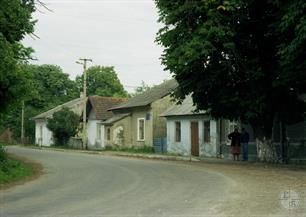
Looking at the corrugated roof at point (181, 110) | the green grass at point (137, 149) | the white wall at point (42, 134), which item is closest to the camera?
the corrugated roof at point (181, 110)

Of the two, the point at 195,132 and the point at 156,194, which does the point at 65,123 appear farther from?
the point at 156,194

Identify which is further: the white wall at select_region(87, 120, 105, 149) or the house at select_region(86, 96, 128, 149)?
the house at select_region(86, 96, 128, 149)

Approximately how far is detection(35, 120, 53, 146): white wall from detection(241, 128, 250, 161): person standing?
129 ft

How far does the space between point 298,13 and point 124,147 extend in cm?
2951

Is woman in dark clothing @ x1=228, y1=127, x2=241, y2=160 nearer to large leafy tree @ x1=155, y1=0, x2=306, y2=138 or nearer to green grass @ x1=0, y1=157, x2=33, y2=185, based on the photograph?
large leafy tree @ x1=155, y1=0, x2=306, y2=138

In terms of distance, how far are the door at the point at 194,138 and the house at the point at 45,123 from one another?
98.6ft

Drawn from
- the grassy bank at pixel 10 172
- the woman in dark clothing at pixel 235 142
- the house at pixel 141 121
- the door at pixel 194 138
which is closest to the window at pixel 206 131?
the door at pixel 194 138

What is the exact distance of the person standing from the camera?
3144 centimetres

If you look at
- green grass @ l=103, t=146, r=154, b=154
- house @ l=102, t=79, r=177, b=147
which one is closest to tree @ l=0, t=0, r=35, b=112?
green grass @ l=103, t=146, r=154, b=154

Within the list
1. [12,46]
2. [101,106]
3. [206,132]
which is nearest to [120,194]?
[12,46]

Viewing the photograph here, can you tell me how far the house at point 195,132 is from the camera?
3562cm

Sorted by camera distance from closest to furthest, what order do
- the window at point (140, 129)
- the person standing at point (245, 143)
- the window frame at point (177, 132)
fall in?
the person standing at point (245, 143) < the window frame at point (177, 132) < the window at point (140, 129)

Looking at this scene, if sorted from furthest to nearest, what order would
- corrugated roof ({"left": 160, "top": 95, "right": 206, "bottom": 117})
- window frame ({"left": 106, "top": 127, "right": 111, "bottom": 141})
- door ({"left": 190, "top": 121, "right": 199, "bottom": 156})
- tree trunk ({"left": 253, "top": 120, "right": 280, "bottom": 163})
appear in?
window frame ({"left": 106, "top": 127, "right": 111, "bottom": 141}) < corrugated roof ({"left": 160, "top": 95, "right": 206, "bottom": 117}) < door ({"left": 190, "top": 121, "right": 199, "bottom": 156}) < tree trunk ({"left": 253, "top": 120, "right": 280, "bottom": 163})

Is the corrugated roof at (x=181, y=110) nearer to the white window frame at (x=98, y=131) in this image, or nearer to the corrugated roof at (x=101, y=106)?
the white window frame at (x=98, y=131)
